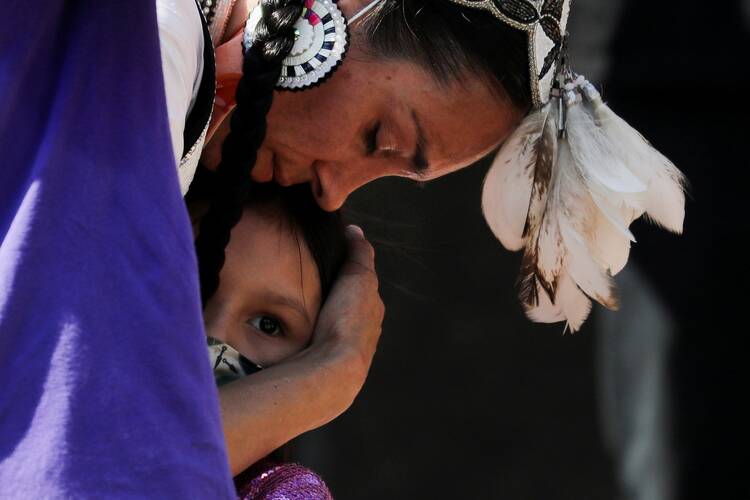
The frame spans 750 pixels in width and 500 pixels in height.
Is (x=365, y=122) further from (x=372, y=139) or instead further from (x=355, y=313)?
(x=355, y=313)

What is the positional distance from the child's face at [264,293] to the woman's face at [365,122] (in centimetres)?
8

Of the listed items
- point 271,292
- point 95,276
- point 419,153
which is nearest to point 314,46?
point 419,153

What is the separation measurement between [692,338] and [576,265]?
78 cm

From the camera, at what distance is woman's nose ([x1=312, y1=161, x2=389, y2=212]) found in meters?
1.63

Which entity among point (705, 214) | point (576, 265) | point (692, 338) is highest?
point (576, 265)

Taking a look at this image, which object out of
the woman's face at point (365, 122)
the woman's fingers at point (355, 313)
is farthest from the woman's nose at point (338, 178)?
the woman's fingers at point (355, 313)

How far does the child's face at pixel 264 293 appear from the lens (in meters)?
1.57

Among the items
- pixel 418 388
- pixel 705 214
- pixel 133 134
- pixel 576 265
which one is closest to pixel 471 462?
pixel 418 388

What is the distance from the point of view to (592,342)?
8.34 feet

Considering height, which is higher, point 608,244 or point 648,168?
point 648,168

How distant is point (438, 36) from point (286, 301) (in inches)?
16.0

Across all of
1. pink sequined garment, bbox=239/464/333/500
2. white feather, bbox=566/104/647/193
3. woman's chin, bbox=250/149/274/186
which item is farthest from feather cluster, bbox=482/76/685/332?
pink sequined garment, bbox=239/464/333/500

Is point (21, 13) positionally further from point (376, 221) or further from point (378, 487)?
point (378, 487)

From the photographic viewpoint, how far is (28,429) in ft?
2.63
